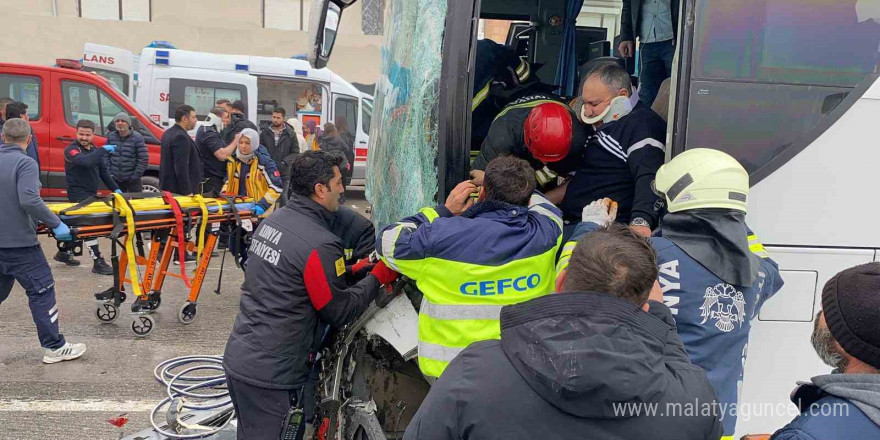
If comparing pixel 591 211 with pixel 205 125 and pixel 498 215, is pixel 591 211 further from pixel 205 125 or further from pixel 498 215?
pixel 205 125

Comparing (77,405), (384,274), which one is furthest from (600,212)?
(77,405)

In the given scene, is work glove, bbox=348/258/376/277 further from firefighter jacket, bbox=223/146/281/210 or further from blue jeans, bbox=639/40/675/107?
firefighter jacket, bbox=223/146/281/210

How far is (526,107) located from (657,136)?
58cm

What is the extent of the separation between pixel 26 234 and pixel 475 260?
4146 mm

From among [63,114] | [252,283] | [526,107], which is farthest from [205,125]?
[526,107]

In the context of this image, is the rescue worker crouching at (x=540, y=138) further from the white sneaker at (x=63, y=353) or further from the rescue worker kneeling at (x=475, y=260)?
the white sneaker at (x=63, y=353)

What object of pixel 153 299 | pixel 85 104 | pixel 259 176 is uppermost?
pixel 85 104

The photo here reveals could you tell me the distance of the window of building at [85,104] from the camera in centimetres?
1017

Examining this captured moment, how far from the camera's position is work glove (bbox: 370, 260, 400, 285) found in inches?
121

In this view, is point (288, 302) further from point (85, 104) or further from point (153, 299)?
point (85, 104)

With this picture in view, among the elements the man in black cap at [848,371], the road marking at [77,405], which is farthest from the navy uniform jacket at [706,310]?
the road marking at [77,405]

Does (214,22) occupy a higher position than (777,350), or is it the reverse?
(214,22)

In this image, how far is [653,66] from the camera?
13.4ft

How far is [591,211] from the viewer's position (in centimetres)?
288
